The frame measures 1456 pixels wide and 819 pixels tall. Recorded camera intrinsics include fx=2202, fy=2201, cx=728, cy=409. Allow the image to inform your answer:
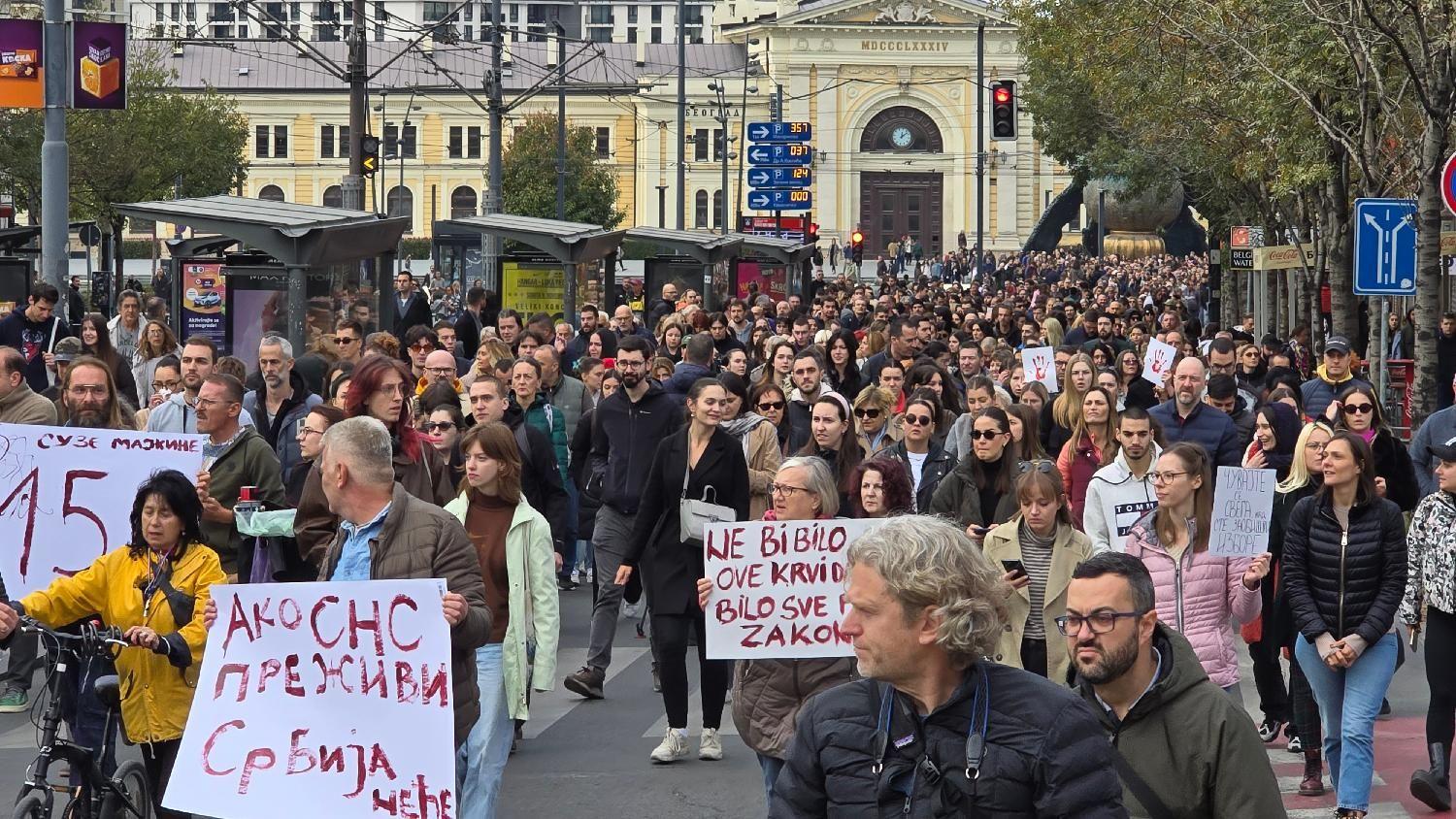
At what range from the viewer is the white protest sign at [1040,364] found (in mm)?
17234

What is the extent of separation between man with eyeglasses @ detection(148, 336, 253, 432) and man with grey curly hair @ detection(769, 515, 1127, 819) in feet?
Result: 21.4

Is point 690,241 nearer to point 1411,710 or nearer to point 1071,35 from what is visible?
point 1071,35

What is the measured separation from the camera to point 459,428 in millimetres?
10164

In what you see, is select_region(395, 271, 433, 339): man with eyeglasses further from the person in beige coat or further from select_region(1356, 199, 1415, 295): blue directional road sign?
the person in beige coat

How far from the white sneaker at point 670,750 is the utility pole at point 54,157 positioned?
1205cm

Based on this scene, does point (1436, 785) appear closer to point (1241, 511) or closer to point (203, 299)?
point (1241, 511)

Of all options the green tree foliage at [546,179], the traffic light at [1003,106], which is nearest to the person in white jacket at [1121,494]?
the traffic light at [1003,106]

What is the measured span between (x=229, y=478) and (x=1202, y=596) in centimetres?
352

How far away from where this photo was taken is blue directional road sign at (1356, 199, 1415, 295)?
47.1 feet

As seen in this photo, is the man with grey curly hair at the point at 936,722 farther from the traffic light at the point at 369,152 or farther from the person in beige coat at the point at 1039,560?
the traffic light at the point at 369,152

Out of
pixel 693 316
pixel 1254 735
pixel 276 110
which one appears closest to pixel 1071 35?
pixel 693 316

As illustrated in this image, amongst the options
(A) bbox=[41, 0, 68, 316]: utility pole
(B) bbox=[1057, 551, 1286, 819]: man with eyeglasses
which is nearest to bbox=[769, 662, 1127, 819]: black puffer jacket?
(B) bbox=[1057, 551, 1286, 819]: man with eyeglasses

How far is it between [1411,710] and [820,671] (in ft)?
15.4

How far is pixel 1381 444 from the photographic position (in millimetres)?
10453
